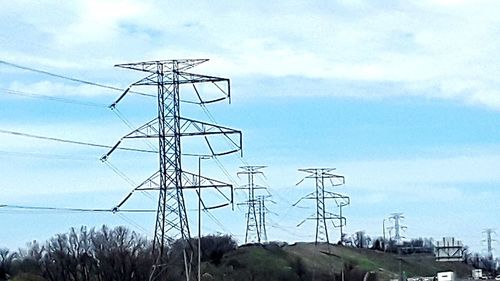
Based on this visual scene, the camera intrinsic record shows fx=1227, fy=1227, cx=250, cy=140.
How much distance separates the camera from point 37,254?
13725cm

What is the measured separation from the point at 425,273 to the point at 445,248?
6344cm

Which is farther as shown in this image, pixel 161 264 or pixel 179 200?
pixel 161 264

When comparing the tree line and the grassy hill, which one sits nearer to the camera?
the tree line

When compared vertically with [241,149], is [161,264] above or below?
below

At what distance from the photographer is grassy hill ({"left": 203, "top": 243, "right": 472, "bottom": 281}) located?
490ft

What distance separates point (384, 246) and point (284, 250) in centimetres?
1833

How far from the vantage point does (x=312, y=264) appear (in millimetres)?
170375

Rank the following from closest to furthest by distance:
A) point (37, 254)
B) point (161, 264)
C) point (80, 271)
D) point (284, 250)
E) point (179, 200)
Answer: point (179, 200) → point (161, 264) → point (80, 271) → point (37, 254) → point (284, 250)

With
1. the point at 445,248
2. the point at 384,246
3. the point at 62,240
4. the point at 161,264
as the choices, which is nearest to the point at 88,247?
the point at 62,240

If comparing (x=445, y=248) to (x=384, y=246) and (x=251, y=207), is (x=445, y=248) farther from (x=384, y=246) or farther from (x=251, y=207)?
(x=384, y=246)

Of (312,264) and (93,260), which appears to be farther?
(312,264)

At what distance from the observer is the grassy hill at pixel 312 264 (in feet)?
490

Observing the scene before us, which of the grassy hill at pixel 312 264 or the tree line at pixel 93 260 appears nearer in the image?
the tree line at pixel 93 260

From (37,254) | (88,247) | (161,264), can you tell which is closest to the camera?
(161,264)
